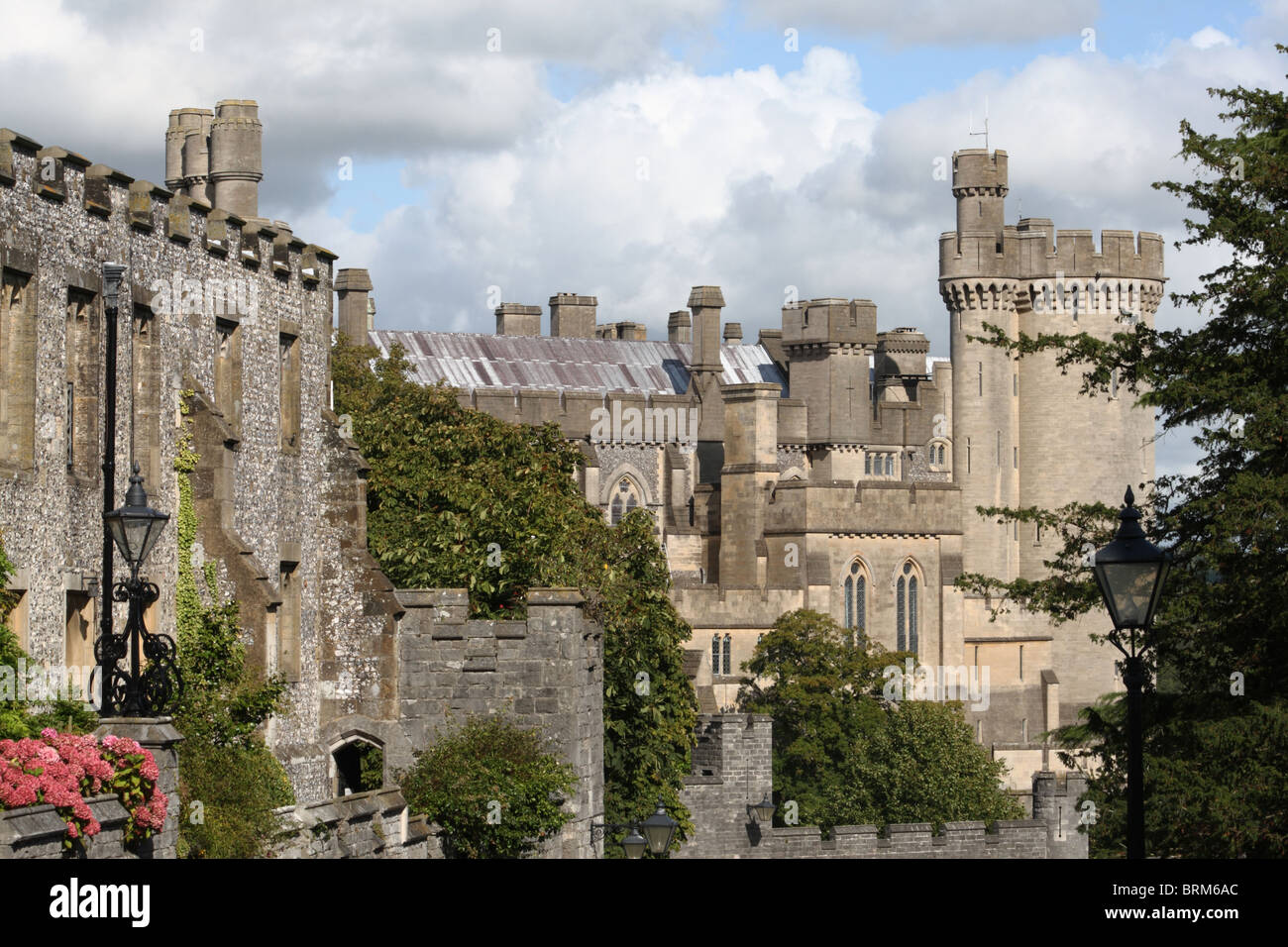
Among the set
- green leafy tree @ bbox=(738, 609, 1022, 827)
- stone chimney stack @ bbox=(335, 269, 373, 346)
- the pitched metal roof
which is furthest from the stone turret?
stone chimney stack @ bbox=(335, 269, 373, 346)

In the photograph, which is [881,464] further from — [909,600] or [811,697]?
[811,697]

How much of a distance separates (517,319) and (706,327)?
7404 mm

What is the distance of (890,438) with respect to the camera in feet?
275

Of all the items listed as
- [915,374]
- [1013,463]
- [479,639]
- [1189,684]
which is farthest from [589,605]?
[915,374]

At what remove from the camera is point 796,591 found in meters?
70.2

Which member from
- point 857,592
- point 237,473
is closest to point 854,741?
point 857,592

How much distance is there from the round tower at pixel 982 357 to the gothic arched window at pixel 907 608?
8358mm

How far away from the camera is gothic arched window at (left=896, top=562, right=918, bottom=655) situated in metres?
72.8

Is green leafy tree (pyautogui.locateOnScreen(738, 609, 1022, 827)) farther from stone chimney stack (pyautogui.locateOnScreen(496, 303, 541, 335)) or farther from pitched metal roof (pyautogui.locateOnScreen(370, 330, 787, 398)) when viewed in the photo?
stone chimney stack (pyautogui.locateOnScreen(496, 303, 541, 335))

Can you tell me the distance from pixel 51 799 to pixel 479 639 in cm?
1088

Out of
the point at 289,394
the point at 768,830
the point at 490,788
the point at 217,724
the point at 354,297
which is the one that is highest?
the point at 354,297

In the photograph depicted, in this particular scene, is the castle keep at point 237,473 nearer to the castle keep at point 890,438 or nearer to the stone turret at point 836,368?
the castle keep at point 890,438

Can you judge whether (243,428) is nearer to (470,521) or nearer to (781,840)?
(470,521)

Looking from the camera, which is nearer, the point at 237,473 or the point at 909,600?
the point at 237,473
